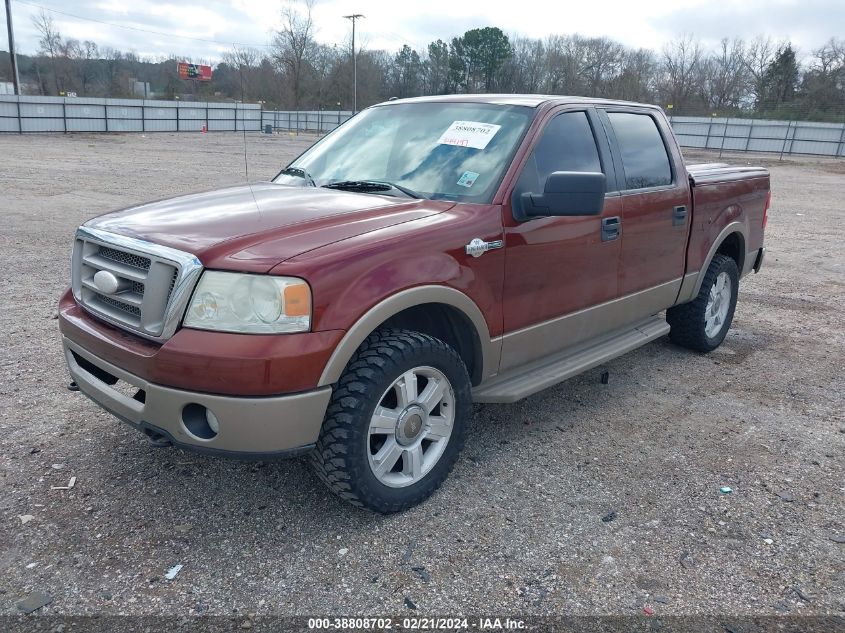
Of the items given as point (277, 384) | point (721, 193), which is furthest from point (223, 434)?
point (721, 193)

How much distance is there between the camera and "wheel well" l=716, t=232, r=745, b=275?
564 cm

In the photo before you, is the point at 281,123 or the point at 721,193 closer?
the point at 721,193

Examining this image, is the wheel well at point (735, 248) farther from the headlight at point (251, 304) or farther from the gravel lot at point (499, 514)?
the headlight at point (251, 304)

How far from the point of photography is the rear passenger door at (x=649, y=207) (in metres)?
4.29

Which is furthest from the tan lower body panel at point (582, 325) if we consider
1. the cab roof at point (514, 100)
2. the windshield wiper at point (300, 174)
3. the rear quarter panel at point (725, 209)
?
the windshield wiper at point (300, 174)

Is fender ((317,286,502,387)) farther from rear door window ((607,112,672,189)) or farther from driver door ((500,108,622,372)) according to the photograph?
rear door window ((607,112,672,189))

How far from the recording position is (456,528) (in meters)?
3.09

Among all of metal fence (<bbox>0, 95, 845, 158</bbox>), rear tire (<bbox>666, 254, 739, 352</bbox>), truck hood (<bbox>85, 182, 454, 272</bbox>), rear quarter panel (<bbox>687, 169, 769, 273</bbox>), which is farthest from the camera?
metal fence (<bbox>0, 95, 845, 158</bbox>)

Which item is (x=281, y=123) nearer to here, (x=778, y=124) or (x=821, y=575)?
(x=778, y=124)

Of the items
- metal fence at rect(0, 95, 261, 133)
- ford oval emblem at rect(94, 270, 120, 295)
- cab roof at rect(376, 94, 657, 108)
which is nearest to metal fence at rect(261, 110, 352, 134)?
metal fence at rect(0, 95, 261, 133)

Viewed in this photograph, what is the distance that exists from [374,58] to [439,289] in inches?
3029

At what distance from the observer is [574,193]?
127 inches

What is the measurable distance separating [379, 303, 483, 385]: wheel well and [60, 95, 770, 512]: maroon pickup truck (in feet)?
0.04

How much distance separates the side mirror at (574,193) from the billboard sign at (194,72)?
7511 cm
